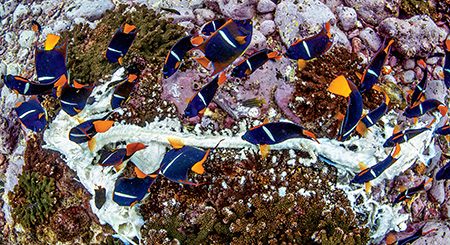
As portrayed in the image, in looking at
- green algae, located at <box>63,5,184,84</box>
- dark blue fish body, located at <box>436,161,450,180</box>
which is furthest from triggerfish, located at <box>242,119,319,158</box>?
green algae, located at <box>63,5,184,84</box>

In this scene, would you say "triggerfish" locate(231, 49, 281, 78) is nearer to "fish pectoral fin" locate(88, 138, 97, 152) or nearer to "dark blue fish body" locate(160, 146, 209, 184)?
"dark blue fish body" locate(160, 146, 209, 184)

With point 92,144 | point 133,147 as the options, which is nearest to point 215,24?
point 133,147

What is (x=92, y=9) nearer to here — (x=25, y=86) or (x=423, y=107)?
(x=25, y=86)

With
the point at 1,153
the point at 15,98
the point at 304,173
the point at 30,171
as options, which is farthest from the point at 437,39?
the point at 1,153

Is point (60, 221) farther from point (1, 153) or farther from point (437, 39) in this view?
point (437, 39)

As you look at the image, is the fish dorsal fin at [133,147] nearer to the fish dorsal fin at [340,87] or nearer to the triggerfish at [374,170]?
the fish dorsal fin at [340,87]

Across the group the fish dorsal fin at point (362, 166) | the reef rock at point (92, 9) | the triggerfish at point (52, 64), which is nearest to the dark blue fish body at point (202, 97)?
the triggerfish at point (52, 64)
